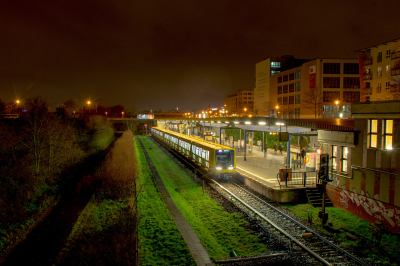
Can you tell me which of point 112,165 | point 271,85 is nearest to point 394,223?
point 112,165

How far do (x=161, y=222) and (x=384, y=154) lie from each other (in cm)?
903

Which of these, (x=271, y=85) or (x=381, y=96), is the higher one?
(x=271, y=85)

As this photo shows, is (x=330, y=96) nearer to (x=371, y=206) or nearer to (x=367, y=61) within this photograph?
(x=367, y=61)

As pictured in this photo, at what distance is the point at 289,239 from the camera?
9.51 meters

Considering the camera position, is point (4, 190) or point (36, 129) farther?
point (36, 129)

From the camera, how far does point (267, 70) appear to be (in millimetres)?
65062

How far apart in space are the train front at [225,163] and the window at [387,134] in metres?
9.24

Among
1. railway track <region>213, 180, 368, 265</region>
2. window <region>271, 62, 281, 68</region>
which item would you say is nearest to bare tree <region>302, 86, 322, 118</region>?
window <region>271, 62, 281, 68</region>

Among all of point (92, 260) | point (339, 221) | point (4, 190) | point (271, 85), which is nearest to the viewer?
point (92, 260)

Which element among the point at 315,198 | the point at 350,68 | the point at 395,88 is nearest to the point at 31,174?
the point at 315,198

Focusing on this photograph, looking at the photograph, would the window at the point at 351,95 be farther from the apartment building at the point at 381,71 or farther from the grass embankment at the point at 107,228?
the grass embankment at the point at 107,228

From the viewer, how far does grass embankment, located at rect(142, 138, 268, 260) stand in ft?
29.2

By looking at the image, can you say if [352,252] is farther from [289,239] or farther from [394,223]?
[394,223]

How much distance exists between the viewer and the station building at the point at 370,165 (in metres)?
10.1
